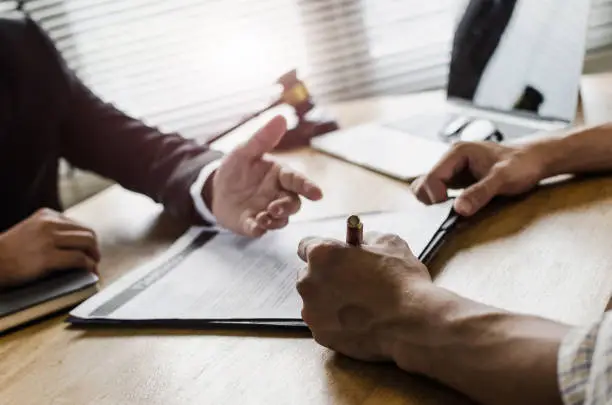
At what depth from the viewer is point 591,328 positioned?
1.89 feet

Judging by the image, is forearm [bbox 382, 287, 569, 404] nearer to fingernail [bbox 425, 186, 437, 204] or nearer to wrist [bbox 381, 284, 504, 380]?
wrist [bbox 381, 284, 504, 380]

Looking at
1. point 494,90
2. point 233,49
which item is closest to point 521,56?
point 494,90

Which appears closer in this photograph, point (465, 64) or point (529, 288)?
point (529, 288)

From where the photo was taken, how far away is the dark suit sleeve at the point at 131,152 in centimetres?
127

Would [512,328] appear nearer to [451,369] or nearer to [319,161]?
[451,369]

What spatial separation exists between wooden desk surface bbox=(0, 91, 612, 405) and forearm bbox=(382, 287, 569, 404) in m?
0.03

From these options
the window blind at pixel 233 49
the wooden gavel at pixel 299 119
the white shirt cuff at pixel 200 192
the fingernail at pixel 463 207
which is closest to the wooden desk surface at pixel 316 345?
the fingernail at pixel 463 207

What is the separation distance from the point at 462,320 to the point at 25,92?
1094mm

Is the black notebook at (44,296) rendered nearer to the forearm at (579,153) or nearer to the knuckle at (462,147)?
the knuckle at (462,147)

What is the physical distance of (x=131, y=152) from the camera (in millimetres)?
1414

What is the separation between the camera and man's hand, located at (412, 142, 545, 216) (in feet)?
3.29

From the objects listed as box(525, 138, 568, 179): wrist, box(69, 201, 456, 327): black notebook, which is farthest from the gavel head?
box(525, 138, 568, 179): wrist

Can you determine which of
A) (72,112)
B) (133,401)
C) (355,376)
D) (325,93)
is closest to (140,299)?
(133,401)

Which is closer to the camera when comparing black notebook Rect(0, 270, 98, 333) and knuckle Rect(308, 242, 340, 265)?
knuckle Rect(308, 242, 340, 265)
